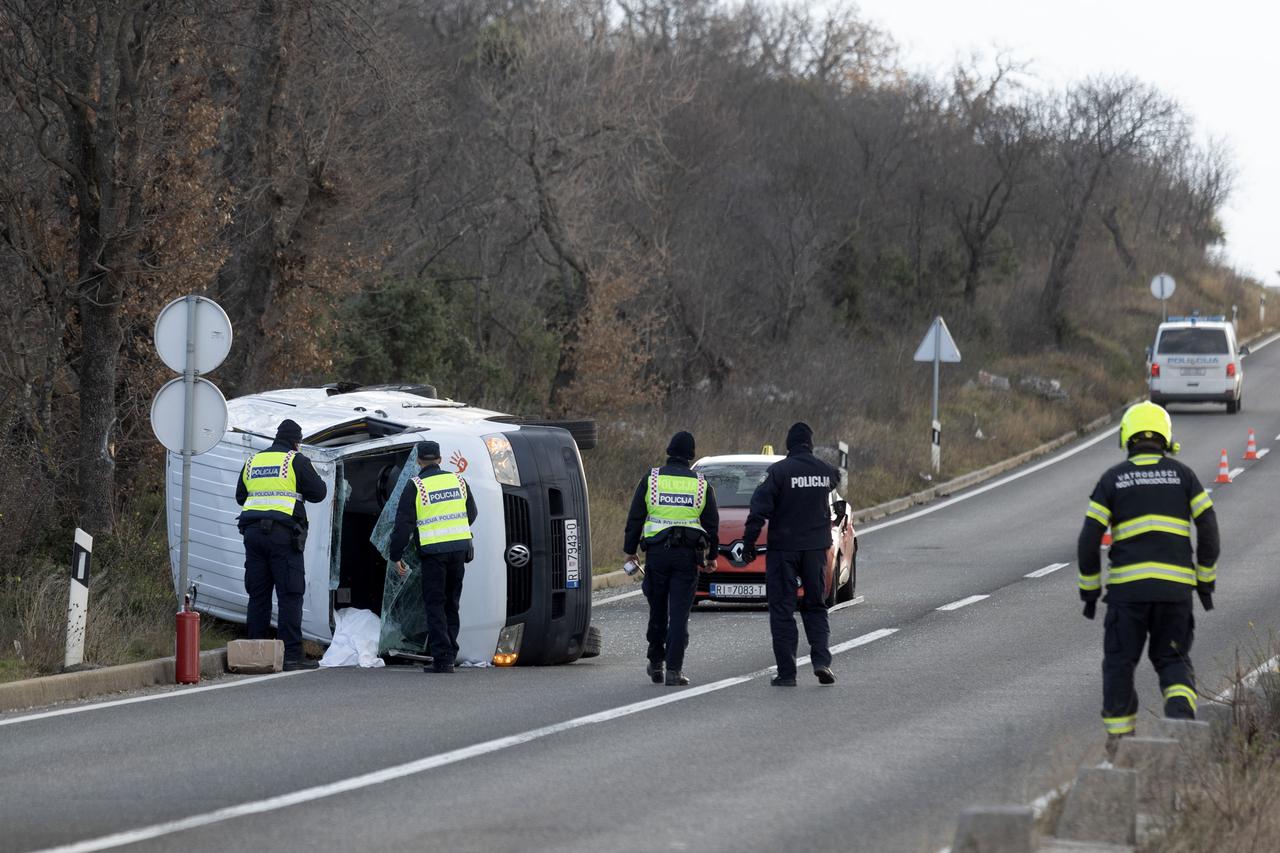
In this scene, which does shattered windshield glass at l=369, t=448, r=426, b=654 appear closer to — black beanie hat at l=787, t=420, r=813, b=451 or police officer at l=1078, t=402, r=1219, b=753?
black beanie hat at l=787, t=420, r=813, b=451

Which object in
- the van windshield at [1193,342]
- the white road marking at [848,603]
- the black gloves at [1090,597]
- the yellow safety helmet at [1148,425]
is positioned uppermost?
the van windshield at [1193,342]

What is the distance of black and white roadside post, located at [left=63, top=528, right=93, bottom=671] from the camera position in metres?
13.3

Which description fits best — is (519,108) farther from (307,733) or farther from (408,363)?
(307,733)

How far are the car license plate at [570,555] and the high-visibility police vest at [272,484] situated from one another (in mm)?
2229

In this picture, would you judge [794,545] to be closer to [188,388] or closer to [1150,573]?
[1150,573]

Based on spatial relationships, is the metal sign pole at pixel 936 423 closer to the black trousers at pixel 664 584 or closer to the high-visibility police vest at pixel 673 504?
the high-visibility police vest at pixel 673 504

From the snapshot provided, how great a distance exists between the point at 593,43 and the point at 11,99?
55.5 ft

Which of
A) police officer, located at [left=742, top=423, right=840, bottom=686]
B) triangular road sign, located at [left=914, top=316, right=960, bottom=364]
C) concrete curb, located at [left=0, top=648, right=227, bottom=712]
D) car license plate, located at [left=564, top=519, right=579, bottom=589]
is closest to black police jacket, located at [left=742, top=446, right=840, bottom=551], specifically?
police officer, located at [left=742, top=423, right=840, bottom=686]

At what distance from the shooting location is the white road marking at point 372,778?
25.2 feet

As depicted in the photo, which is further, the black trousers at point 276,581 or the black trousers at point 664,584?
the black trousers at point 276,581

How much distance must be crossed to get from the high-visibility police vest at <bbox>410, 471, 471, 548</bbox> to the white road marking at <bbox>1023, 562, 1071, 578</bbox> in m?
9.92

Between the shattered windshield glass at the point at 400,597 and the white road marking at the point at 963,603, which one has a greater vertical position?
the shattered windshield glass at the point at 400,597

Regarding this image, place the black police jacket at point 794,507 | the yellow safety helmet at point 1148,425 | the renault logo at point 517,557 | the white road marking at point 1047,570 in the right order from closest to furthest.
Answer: the yellow safety helmet at point 1148,425
the black police jacket at point 794,507
the renault logo at point 517,557
the white road marking at point 1047,570

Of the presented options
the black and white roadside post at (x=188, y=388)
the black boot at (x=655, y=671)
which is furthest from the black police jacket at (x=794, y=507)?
the black and white roadside post at (x=188, y=388)
